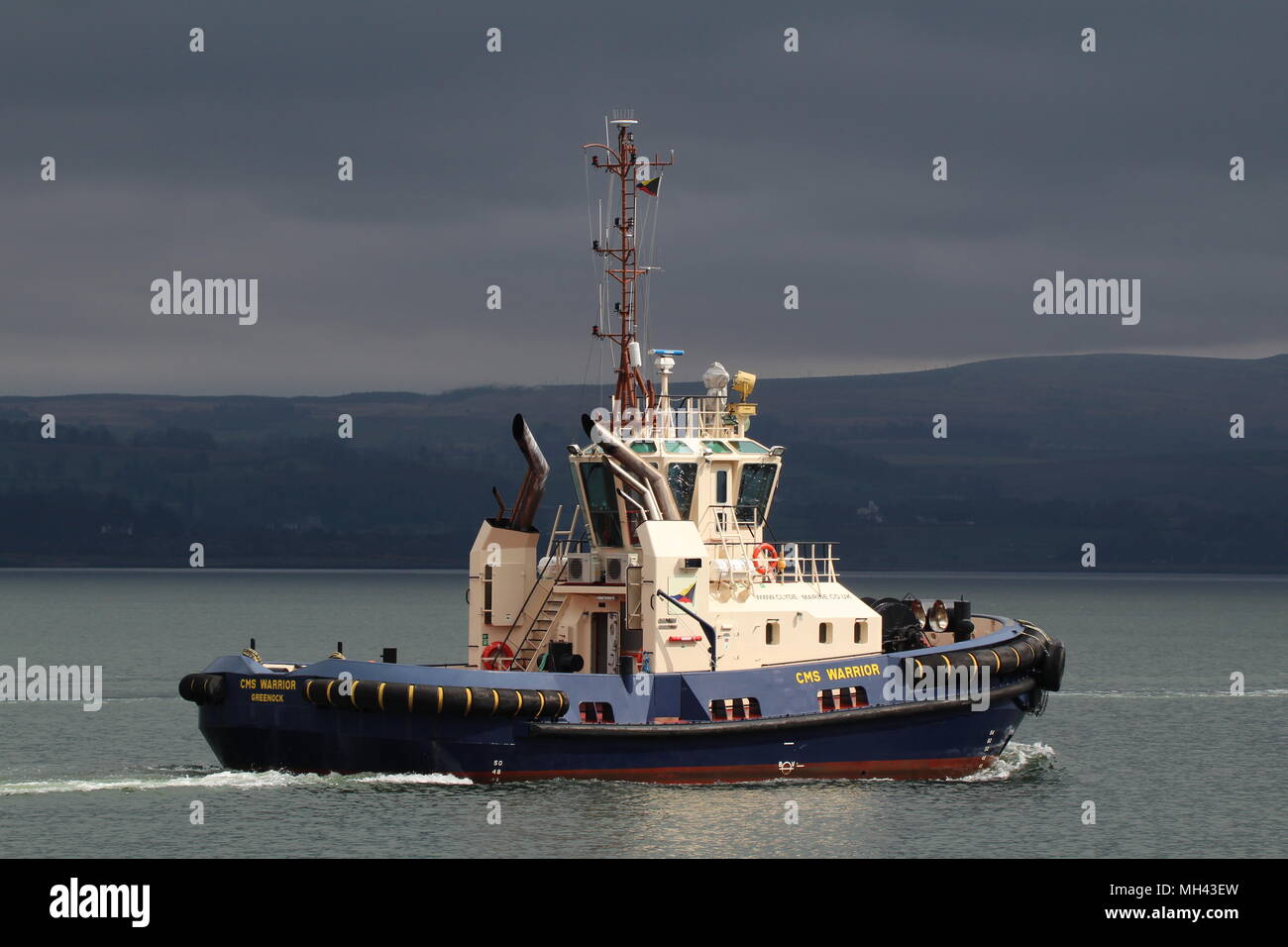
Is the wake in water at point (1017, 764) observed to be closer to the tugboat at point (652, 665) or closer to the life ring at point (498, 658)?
the tugboat at point (652, 665)

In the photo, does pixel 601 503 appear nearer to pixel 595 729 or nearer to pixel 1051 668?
pixel 595 729

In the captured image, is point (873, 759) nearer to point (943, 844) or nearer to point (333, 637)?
point (943, 844)

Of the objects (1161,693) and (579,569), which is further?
(1161,693)

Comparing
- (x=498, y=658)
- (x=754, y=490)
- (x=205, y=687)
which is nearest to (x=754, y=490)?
(x=754, y=490)

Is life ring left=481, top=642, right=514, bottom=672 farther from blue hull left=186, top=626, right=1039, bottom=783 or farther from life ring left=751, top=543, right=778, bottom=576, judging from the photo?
life ring left=751, top=543, right=778, bottom=576

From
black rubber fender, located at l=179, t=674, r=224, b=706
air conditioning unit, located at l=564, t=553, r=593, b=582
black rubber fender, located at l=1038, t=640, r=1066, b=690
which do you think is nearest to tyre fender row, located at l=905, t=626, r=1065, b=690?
black rubber fender, located at l=1038, t=640, r=1066, b=690

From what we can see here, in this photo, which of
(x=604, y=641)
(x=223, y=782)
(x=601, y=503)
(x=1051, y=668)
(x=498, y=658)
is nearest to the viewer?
(x=223, y=782)

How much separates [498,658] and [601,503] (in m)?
2.83

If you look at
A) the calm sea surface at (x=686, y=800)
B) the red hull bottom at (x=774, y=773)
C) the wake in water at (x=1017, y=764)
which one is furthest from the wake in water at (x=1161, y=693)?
the red hull bottom at (x=774, y=773)

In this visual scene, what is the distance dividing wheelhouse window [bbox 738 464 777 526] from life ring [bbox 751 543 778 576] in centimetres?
77

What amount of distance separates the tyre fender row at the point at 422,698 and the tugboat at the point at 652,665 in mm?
30

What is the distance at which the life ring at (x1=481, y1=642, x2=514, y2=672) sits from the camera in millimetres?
29781

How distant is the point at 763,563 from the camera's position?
29469 mm

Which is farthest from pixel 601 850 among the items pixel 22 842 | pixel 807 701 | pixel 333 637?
pixel 333 637
